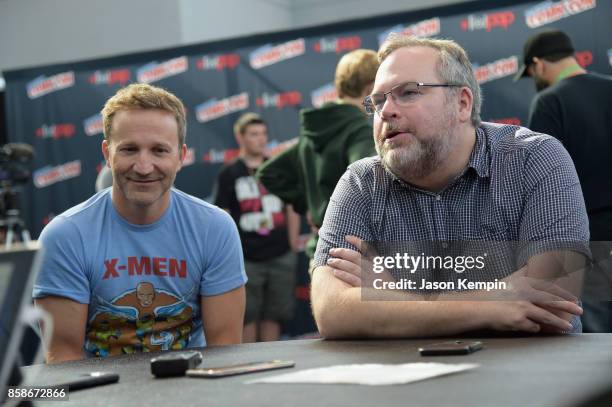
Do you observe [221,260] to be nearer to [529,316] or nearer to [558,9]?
[529,316]

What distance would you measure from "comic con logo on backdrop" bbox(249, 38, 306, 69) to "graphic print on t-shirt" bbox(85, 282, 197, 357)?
368 cm

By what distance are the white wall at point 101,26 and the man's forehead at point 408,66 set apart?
6.40 meters

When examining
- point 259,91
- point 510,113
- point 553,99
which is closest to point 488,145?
point 553,99

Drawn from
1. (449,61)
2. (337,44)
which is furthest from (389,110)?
(337,44)

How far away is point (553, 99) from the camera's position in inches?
147

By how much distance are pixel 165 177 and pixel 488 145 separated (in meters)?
0.85

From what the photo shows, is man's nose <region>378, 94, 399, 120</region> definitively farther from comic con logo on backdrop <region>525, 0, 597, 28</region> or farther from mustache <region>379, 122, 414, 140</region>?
comic con logo on backdrop <region>525, 0, 597, 28</region>

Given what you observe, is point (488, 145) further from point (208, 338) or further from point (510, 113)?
point (510, 113)

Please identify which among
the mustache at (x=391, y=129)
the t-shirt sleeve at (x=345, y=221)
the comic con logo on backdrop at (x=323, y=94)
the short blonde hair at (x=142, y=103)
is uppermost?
the comic con logo on backdrop at (x=323, y=94)

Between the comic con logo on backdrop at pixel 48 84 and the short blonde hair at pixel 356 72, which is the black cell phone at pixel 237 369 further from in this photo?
the comic con logo on backdrop at pixel 48 84

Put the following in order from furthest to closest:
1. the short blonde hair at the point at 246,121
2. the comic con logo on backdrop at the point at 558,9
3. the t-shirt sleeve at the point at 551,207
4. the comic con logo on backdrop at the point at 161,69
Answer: the comic con logo on backdrop at the point at 161,69, the short blonde hair at the point at 246,121, the comic con logo on backdrop at the point at 558,9, the t-shirt sleeve at the point at 551,207

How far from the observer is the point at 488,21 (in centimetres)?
518

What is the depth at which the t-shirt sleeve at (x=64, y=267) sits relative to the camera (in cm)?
228
